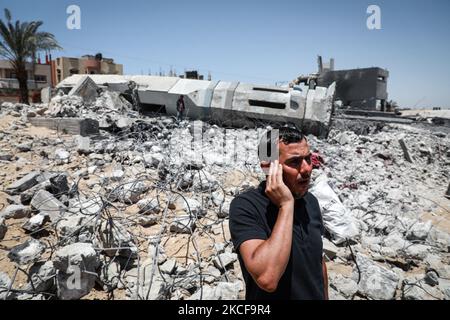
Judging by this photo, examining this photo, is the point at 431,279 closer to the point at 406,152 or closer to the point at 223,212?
the point at 223,212

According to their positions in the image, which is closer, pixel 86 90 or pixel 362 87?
pixel 86 90

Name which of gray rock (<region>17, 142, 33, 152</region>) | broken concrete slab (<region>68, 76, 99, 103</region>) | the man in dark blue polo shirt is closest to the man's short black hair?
the man in dark blue polo shirt

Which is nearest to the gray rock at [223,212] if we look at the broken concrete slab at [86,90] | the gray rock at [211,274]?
the gray rock at [211,274]

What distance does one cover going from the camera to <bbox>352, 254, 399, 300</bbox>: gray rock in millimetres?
2578

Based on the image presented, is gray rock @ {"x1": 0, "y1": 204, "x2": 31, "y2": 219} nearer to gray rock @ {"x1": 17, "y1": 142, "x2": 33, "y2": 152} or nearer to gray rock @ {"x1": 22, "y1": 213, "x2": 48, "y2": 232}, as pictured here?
gray rock @ {"x1": 22, "y1": 213, "x2": 48, "y2": 232}

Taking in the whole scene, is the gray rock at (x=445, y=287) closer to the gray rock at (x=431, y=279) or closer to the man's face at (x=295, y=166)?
the gray rock at (x=431, y=279)

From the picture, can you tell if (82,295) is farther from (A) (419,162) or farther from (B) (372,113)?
(B) (372,113)

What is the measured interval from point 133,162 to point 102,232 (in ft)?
9.07

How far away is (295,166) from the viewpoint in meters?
1.52

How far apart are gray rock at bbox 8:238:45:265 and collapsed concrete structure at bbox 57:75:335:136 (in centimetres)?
658

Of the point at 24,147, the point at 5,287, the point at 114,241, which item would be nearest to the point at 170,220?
the point at 114,241

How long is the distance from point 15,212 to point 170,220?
186 cm
